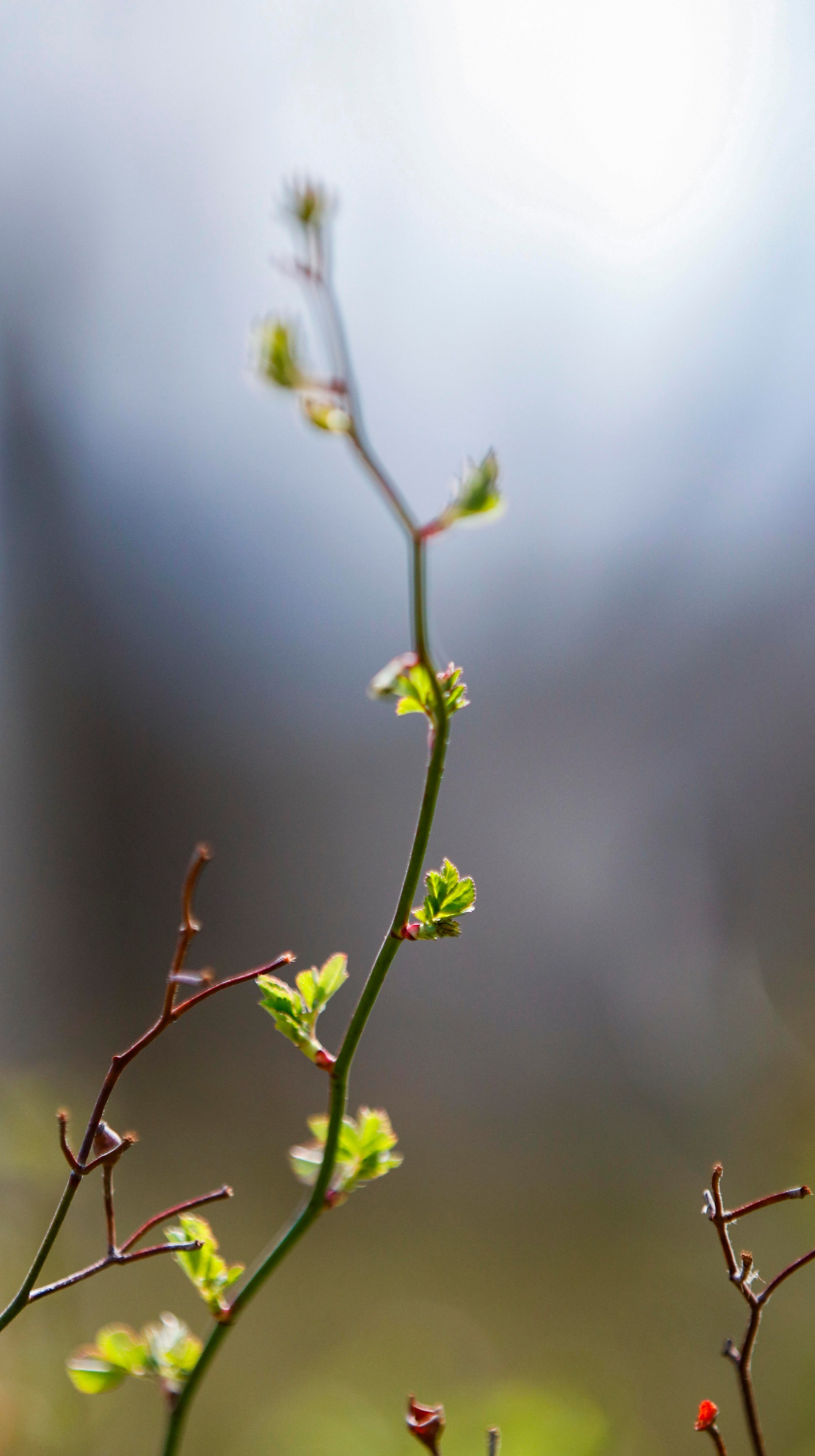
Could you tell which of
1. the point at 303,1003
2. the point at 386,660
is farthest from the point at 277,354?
the point at 386,660

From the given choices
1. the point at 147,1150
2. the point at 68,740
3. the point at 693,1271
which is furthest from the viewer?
the point at 68,740

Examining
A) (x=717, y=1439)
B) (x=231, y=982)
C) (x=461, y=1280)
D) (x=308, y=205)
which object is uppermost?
(x=308, y=205)

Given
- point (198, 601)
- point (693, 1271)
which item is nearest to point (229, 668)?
point (198, 601)

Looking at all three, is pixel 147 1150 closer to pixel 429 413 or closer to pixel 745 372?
pixel 429 413

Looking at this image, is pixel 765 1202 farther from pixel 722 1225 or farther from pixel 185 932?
pixel 185 932

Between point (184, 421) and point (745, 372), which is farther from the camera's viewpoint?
point (184, 421)

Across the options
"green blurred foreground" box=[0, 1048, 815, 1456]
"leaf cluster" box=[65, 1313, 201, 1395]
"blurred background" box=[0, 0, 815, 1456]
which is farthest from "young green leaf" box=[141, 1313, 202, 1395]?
"blurred background" box=[0, 0, 815, 1456]

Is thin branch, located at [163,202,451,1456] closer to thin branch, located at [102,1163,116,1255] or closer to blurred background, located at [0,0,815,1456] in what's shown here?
thin branch, located at [102,1163,116,1255]
